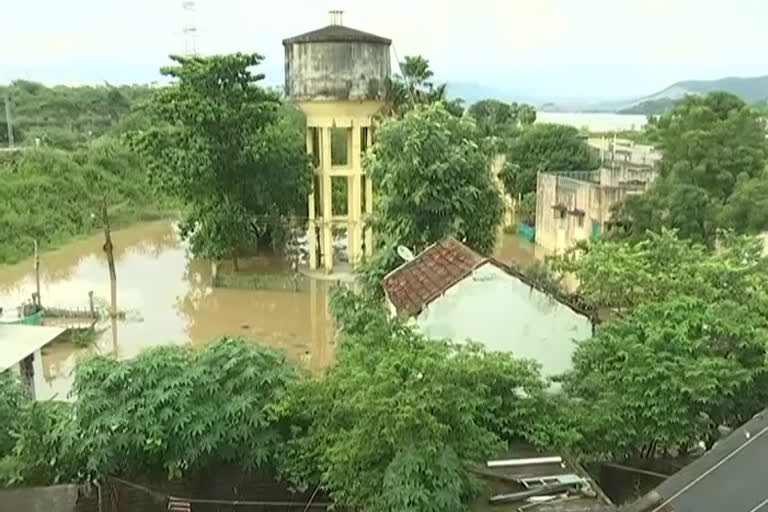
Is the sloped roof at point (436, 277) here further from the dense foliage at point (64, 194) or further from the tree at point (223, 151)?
the dense foliage at point (64, 194)

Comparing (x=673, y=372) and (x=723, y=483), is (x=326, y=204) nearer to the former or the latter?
(x=673, y=372)

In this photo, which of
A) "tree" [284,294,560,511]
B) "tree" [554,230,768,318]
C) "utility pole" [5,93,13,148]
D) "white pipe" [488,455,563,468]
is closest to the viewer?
"tree" [284,294,560,511]

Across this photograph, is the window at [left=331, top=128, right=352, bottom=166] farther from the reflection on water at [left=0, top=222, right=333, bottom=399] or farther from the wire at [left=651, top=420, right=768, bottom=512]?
the wire at [left=651, top=420, right=768, bottom=512]

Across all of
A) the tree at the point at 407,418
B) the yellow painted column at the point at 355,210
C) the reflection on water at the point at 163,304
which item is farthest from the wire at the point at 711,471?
the yellow painted column at the point at 355,210

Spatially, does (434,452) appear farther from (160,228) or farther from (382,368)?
(160,228)

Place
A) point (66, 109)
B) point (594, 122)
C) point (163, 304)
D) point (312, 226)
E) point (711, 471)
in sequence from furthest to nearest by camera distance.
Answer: point (594, 122), point (66, 109), point (312, 226), point (163, 304), point (711, 471)

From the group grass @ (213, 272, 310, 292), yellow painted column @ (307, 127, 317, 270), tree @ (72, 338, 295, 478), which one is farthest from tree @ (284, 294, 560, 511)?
yellow painted column @ (307, 127, 317, 270)

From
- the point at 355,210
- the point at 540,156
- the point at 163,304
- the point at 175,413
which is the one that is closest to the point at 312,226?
the point at 355,210
